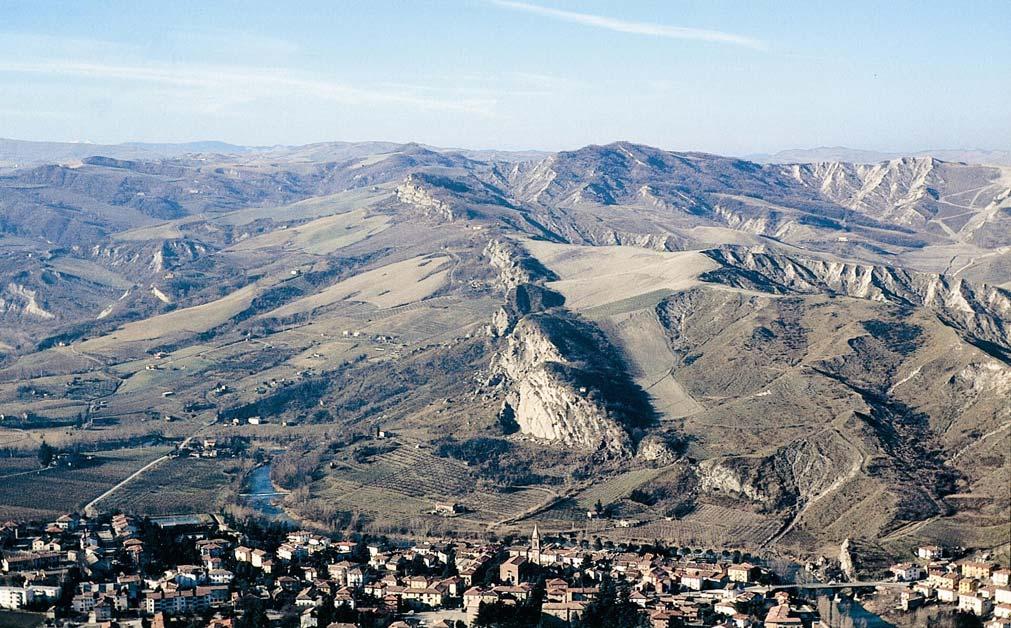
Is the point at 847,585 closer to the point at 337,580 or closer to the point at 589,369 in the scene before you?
the point at 337,580

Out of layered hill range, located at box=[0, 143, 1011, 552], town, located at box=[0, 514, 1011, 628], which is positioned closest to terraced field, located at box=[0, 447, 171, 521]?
layered hill range, located at box=[0, 143, 1011, 552]

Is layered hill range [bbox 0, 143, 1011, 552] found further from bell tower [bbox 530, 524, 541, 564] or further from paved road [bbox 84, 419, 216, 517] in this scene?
bell tower [bbox 530, 524, 541, 564]

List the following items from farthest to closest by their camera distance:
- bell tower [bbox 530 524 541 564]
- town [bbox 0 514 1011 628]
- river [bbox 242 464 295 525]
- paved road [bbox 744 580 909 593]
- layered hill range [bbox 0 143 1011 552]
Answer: river [bbox 242 464 295 525] → layered hill range [bbox 0 143 1011 552] → bell tower [bbox 530 524 541 564] → paved road [bbox 744 580 909 593] → town [bbox 0 514 1011 628]

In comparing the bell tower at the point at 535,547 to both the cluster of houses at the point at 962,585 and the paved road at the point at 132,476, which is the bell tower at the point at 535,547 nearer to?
the cluster of houses at the point at 962,585

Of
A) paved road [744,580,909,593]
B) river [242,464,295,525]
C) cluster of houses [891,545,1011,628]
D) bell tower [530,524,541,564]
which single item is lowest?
river [242,464,295,525]

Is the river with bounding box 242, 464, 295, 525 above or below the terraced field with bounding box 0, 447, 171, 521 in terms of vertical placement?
below

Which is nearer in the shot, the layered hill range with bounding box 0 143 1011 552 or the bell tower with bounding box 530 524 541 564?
the bell tower with bounding box 530 524 541 564

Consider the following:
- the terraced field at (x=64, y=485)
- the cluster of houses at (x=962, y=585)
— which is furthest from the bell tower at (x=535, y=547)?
the terraced field at (x=64, y=485)
